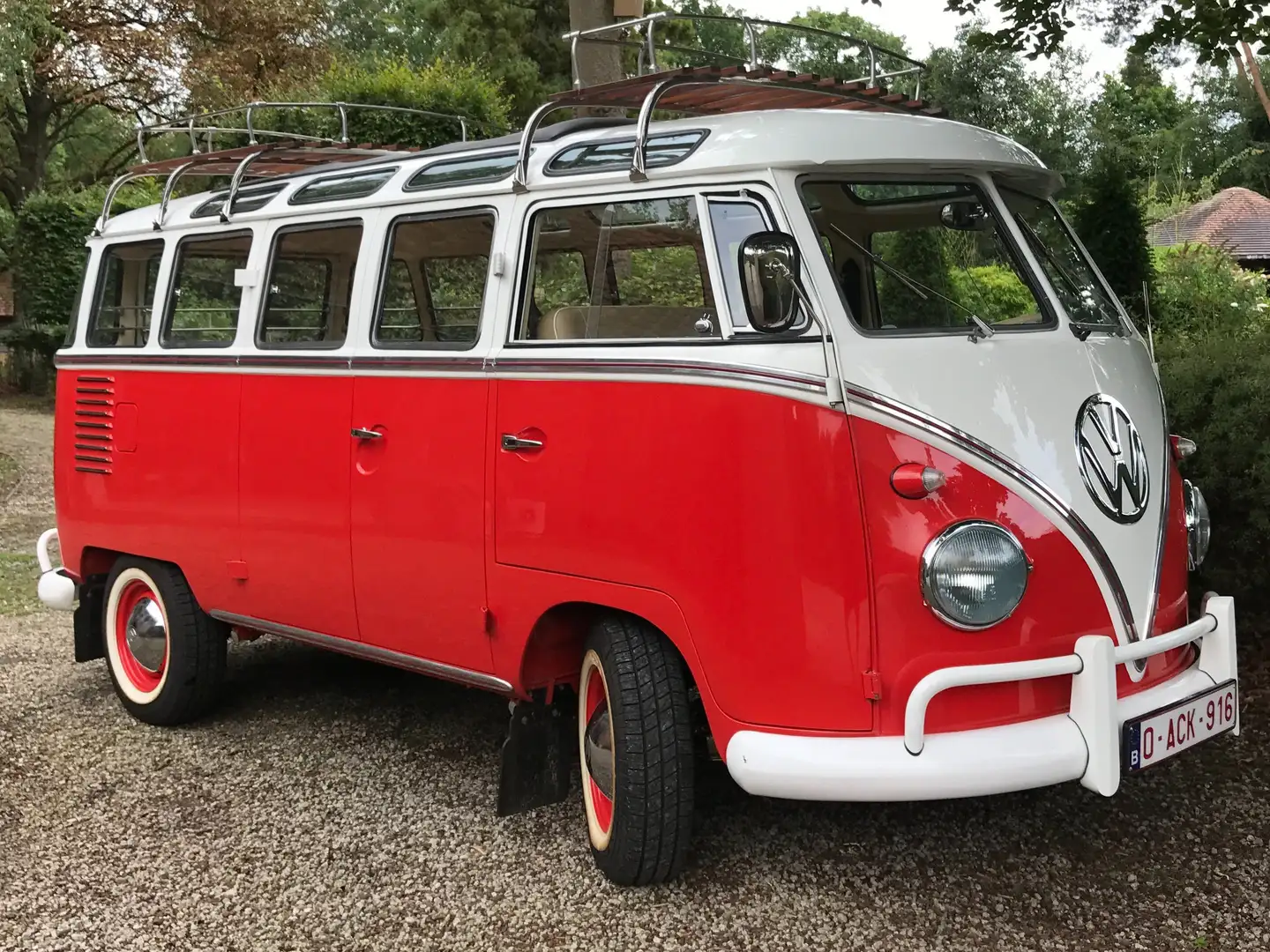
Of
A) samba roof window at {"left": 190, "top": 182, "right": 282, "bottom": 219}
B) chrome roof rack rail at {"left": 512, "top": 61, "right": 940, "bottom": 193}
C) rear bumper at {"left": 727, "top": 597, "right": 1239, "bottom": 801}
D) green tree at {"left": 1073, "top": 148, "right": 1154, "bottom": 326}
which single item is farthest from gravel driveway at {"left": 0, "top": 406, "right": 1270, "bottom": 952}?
green tree at {"left": 1073, "top": 148, "right": 1154, "bottom": 326}

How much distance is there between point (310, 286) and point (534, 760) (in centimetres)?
214

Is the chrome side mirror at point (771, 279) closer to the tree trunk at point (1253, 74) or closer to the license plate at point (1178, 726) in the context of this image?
the license plate at point (1178, 726)

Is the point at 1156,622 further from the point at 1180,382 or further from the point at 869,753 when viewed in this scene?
the point at 1180,382

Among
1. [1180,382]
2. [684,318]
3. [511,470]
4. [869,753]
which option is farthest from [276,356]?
[1180,382]

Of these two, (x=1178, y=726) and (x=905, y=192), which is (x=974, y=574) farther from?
(x=905, y=192)

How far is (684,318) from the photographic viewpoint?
3576mm

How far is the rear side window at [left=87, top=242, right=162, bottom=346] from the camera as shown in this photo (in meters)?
5.57

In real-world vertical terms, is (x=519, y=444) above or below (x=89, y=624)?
above

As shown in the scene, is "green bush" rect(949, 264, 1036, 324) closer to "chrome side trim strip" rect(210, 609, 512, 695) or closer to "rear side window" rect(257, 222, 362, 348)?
"chrome side trim strip" rect(210, 609, 512, 695)

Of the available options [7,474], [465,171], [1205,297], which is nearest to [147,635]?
[465,171]

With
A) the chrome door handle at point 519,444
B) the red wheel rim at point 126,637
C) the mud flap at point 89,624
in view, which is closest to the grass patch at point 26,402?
the mud flap at point 89,624

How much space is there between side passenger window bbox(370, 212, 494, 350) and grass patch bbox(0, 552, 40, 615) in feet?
15.4

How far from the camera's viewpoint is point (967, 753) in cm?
309

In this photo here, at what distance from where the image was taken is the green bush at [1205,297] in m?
7.96
